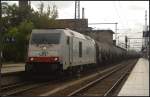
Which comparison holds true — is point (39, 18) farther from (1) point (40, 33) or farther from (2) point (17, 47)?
(1) point (40, 33)

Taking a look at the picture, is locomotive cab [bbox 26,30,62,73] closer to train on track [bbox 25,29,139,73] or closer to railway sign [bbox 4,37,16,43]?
train on track [bbox 25,29,139,73]

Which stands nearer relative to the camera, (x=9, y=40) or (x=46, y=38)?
(x=46, y=38)

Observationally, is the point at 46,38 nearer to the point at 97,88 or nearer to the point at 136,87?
the point at 97,88

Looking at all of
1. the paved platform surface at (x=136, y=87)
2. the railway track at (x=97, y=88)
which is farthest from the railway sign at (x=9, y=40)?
the railway track at (x=97, y=88)

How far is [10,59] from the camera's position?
61719 millimetres

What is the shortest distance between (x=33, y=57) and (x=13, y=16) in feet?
153

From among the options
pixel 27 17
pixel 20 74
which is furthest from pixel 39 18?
pixel 20 74

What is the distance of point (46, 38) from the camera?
24922 millimetres

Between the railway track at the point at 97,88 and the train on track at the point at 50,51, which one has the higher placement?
the train on track at the point at 50,51

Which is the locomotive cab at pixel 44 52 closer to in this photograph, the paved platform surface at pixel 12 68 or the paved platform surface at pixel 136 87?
the paved platform surface at pixel 12 68

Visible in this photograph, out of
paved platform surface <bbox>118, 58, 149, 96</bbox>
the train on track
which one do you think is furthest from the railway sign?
the train on track

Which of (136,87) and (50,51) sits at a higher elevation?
(50,51)

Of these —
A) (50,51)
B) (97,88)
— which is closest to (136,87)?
(97,88)

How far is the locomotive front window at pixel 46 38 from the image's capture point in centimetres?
2478
